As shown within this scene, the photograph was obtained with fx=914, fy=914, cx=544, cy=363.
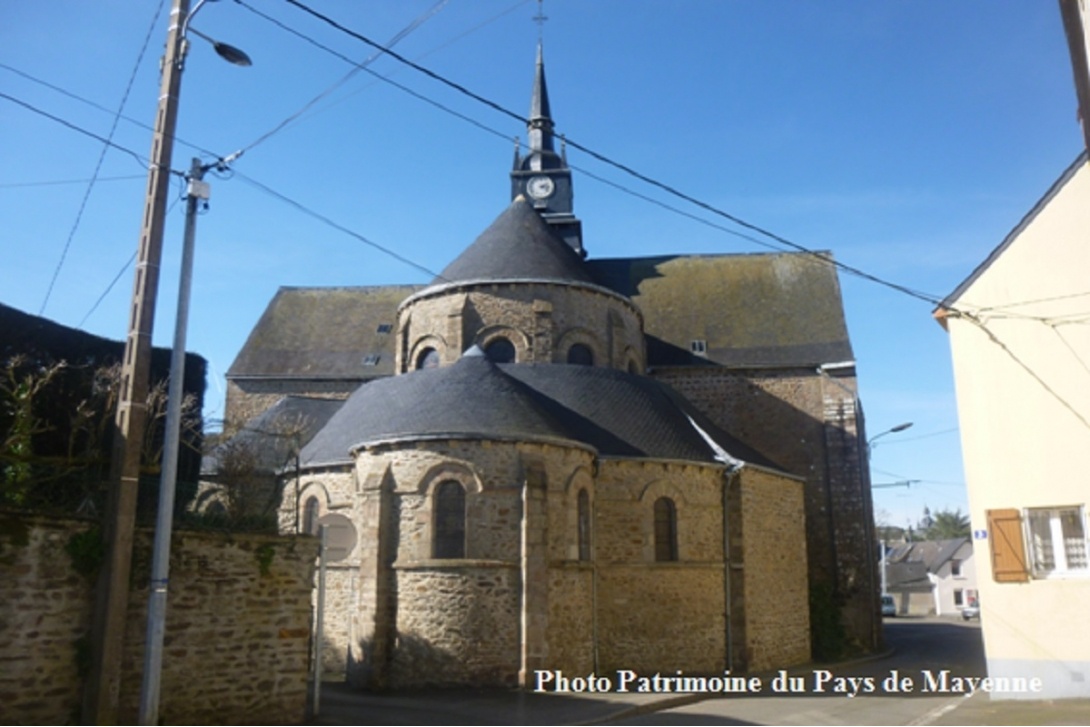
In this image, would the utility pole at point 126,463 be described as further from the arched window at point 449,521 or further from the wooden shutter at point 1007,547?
the wooden shutter at point 1007,547

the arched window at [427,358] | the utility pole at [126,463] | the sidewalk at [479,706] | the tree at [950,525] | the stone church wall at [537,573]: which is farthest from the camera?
the tree at [950,525]

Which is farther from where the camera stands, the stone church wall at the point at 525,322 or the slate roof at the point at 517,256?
the slate roof at the point at 517,256

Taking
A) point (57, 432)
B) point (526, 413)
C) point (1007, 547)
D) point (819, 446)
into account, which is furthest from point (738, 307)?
point (57, 432)

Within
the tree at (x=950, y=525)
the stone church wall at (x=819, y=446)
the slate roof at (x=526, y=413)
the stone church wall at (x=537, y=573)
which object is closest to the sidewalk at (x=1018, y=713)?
the stone church wall at (x=537, y=573)

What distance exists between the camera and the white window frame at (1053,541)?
42.7ft

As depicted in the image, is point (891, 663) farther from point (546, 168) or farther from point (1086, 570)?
point (546, 168)

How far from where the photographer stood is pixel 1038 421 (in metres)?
13.5

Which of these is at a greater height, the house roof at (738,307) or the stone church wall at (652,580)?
the house roof at (738,307)

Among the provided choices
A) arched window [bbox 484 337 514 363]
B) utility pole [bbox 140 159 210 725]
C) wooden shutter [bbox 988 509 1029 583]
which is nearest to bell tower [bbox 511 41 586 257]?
arched window [bbox 484 337 514 363]

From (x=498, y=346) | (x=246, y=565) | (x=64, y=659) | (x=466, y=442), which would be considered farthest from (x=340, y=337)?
(x=64, y=659)

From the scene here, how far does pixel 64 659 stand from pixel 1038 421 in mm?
13152

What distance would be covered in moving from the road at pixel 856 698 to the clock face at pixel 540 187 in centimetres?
2076

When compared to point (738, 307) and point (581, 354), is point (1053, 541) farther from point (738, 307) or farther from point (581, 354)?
point (738, 307)

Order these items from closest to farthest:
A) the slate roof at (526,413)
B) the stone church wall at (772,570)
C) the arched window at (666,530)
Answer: the slate roof at (526,413)
the arched window at (666,530)
the stone church wall at (772,570)
